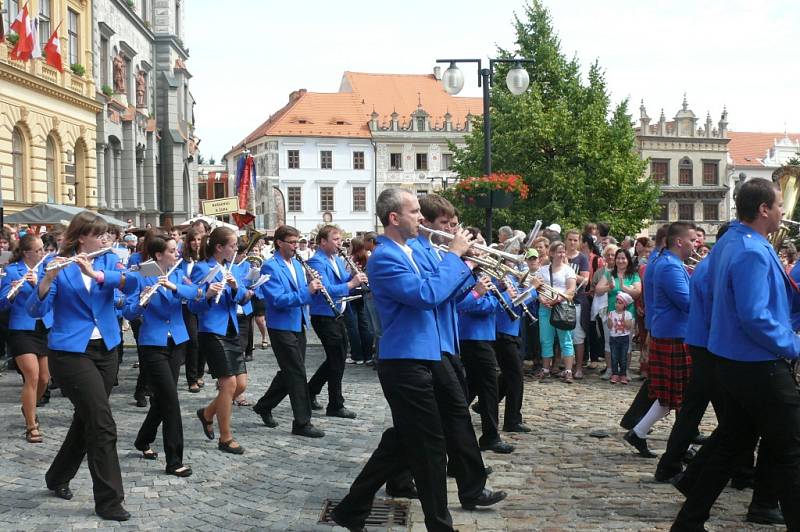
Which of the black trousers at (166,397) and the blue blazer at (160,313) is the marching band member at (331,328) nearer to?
the blue blazer at (160,313)

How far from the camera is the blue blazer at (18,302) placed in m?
8.53

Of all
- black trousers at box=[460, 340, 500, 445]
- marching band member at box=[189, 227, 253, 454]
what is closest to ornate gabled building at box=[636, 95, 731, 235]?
black trousers at box=[460, 340, 500, 445]

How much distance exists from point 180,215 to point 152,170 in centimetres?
430

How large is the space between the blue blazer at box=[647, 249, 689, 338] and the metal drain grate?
8.68 ft

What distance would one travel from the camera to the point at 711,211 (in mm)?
71688

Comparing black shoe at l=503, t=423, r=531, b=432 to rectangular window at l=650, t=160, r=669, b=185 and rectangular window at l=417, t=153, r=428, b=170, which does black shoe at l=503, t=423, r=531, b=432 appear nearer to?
rectangular window at l=650, t=160, r=669, b=185

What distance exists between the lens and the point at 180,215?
41938 millimetres

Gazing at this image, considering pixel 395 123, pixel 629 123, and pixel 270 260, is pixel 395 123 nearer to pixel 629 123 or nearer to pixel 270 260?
pixel 629 123

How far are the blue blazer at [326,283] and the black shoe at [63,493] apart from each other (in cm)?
348

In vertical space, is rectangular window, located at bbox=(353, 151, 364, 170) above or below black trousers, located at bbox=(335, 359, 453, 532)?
above

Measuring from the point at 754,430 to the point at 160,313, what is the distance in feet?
14.9

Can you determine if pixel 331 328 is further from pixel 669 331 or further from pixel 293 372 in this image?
pixel 669 331

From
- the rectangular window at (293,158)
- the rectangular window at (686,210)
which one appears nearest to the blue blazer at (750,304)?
the rectangular window at (686,210)

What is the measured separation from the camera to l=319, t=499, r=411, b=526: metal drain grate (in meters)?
5.75
